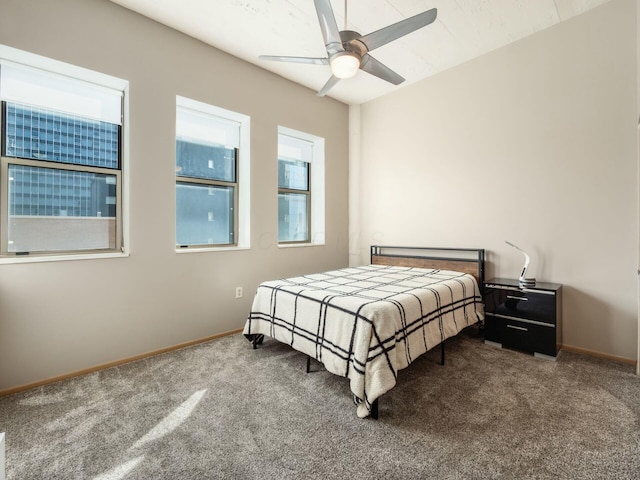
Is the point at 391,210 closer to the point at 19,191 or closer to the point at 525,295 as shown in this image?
the point at 525,295

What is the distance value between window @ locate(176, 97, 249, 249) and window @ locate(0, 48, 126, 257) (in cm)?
56

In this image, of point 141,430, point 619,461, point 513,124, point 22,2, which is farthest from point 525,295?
point 22,2

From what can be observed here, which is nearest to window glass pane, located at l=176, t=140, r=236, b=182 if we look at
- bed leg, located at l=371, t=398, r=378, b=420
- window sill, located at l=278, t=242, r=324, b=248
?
window sill, located at l=278, t=242, r=324, b=248

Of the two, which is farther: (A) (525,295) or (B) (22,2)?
(A) (525,295)

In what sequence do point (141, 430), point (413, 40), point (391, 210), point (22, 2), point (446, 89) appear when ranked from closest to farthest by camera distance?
point (141, 430), point (22, 2), point (413, 40), point (446, 89), point (391, 210)

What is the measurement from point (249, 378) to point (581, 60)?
12.7 feet

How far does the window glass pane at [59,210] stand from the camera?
218 centimetres

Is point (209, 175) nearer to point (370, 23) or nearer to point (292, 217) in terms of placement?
point (292, 217)

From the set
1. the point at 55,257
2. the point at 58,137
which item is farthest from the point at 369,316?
the point at 58,137

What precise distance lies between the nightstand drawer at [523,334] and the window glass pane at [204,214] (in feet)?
9.32

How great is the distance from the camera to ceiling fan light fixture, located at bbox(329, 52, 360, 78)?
1885 millimetres

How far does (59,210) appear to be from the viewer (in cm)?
234

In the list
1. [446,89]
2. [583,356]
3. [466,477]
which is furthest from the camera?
[446,89]

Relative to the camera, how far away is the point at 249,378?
2.21 meters
